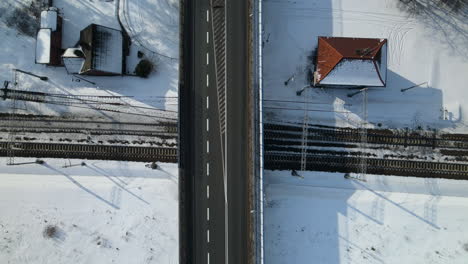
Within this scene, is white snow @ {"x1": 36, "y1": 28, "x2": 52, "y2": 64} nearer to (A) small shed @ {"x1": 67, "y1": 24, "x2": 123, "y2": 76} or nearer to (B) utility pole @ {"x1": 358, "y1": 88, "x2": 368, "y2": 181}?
(A) small shed @ {"x1": 67, "y1": 24, "x2": 123, "y2": 76}

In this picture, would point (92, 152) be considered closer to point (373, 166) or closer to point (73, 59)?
point (73, 59)

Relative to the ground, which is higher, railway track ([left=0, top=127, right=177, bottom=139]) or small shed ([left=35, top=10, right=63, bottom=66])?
small shed ([left=35, top=10, right=63, bottom=66])

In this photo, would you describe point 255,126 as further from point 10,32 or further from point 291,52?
point 10,32

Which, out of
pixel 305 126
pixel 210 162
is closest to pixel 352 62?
pixel 305 126

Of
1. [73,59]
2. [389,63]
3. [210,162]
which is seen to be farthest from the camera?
[389,63]

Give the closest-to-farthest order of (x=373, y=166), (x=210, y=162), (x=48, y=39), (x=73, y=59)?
(x=210, y=162) < (x=73, y=59) < (x=48, y=39) < (x=373, y=166)

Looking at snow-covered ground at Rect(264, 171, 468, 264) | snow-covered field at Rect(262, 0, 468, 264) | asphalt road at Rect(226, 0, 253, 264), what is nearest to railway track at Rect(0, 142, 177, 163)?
asphalt road at Rect(226, 0, 253, 264)

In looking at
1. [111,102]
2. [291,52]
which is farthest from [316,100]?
[111,102]
